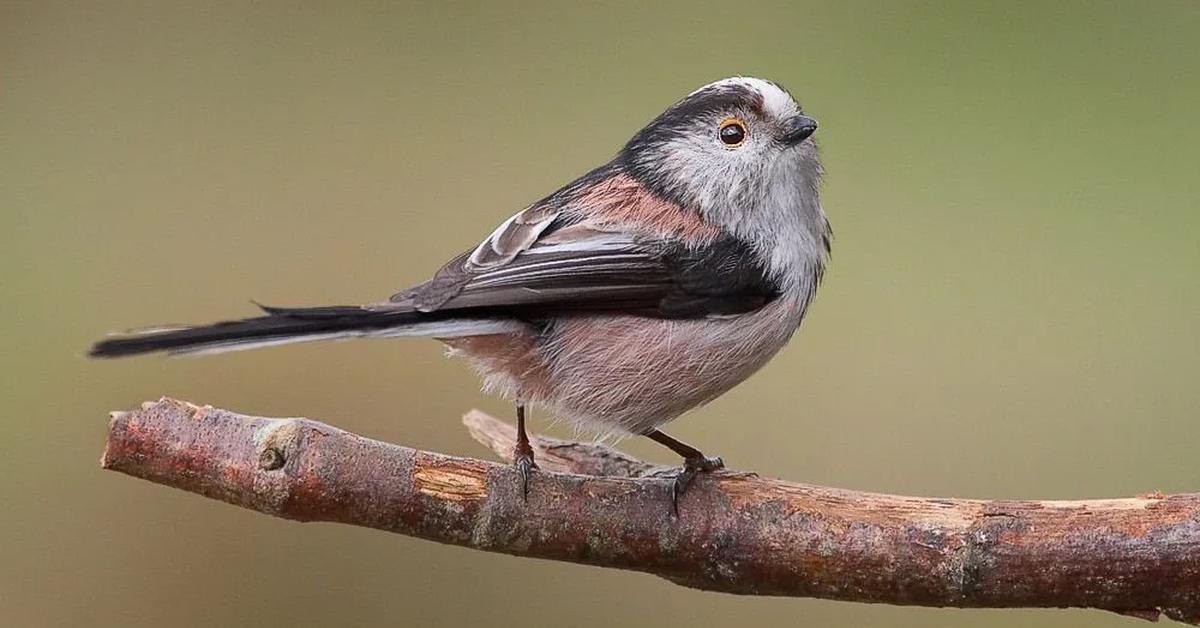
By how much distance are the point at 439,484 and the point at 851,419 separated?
4.80ft

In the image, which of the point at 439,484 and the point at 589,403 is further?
the point at 589,403

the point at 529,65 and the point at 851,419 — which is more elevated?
the point at 529,65

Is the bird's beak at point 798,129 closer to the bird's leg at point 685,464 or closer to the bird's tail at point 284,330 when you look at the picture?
the bird's leg at point 685,464

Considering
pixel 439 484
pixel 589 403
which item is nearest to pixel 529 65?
pixel 589 403

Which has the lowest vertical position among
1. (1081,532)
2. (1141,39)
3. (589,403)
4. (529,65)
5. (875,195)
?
(1081,532)

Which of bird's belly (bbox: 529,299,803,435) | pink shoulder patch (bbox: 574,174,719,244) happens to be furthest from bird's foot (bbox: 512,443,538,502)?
pink shoulder patch (bbox: 574,174,719,244)

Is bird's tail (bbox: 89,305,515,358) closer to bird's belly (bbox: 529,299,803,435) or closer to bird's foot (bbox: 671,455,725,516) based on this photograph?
bird's belly (bbox: 529,299,803,435)

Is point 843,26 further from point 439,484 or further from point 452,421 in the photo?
point 439,484

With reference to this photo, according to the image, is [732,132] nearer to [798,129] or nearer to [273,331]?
[798,129]

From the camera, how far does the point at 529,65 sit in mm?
3668

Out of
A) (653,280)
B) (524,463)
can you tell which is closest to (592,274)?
(653,280)

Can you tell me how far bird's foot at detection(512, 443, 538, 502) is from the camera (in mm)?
1812

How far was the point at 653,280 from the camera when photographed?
1913 mm

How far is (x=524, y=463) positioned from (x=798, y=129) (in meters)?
0.70
